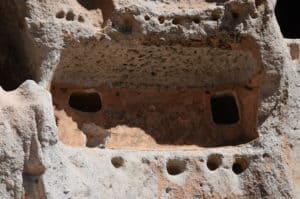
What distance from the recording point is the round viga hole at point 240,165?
6090 mm

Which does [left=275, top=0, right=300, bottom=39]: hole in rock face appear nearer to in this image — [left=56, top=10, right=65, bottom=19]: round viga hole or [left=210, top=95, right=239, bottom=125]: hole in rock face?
[left=210, top=95, right=239, bottom=125]: hole in rock face

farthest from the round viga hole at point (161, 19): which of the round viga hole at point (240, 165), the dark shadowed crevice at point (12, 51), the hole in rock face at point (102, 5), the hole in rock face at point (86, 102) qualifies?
the round viga hole at point (240, 165)

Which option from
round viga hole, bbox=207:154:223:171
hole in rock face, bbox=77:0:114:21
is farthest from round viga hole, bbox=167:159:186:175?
hole in rock face, bbox=77:0:114:21

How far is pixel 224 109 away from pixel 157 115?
2.11 ft

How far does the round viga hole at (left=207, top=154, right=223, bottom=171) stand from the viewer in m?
6.02

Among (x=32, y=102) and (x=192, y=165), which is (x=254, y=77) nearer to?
(x=192, y=165)

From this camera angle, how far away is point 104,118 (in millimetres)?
6309

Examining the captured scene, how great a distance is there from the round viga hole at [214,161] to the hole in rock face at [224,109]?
2.26 ft

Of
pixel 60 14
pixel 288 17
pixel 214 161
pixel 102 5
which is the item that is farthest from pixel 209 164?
pixel 288 17

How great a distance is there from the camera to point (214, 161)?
6043 mm

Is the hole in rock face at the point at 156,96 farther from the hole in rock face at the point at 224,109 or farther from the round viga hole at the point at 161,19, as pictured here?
the round viga hole at the point at 161,19

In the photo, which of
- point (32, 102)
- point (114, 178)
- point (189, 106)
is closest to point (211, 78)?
point (189, 106)

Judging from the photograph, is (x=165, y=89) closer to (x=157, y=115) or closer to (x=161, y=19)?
(x=157, y=115)

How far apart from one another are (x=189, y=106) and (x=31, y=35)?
1.52 metres
